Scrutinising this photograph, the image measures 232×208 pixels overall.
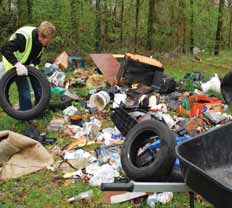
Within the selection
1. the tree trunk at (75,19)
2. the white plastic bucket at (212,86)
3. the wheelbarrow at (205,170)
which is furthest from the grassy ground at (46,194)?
the tree trunk at (75,19)

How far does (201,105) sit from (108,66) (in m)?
3.05

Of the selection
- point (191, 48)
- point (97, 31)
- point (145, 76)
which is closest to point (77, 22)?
point (97, 31)

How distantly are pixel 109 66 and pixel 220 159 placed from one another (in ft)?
19.7

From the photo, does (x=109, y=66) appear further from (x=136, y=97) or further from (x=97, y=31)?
(x=97, y=31)

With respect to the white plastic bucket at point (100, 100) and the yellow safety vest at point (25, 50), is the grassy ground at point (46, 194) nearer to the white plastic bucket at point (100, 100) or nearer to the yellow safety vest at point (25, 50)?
the yellow safety vest at point (25, 50)

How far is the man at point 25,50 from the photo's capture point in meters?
5.39

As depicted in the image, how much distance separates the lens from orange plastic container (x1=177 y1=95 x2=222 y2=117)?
256 inches

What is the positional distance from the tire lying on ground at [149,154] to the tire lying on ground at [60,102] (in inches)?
106

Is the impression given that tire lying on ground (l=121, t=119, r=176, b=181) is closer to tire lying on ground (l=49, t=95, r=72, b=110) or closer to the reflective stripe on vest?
the reflective stripe on vest

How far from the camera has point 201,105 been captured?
6.59 metres

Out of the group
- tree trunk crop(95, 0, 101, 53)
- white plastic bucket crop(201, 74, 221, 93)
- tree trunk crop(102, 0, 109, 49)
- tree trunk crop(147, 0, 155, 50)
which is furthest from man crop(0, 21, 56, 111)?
tree trunk crop(147, 0, 155, 50)

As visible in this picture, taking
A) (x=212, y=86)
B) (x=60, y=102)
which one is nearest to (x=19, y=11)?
(x=60, y=102)

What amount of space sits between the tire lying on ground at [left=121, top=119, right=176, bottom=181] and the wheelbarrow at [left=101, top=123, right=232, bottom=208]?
402mm

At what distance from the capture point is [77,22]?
45.3 ft
